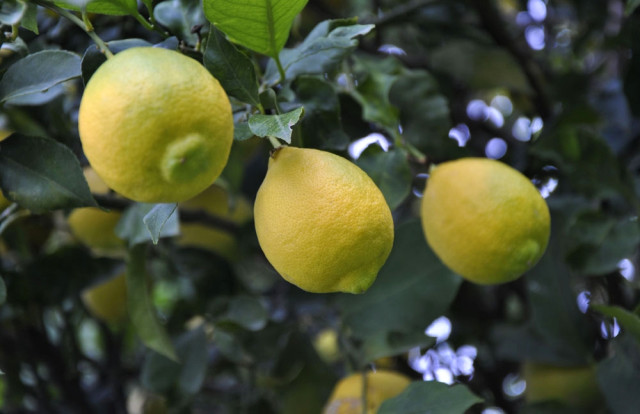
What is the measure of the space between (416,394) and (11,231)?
773 mm

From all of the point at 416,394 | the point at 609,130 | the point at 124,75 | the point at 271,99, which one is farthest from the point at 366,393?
the point at 609,130

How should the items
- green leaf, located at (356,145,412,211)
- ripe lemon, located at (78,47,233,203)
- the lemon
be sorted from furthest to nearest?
the lemon → green leaf, located at (356,145,412,211) → ripe lemon, located at (78,47,233,203)

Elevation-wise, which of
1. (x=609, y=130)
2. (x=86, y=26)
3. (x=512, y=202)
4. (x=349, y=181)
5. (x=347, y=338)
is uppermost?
(x=86, y=26)

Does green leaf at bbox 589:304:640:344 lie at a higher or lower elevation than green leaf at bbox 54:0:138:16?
lower

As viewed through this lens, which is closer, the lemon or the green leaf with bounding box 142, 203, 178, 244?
the green leaf with bounding box 142, 203, 178, 244

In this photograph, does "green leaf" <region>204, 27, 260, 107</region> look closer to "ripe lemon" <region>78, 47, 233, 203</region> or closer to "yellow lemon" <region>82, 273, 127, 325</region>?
"ripe lemon" <region>78, 47, 233, 203</region>

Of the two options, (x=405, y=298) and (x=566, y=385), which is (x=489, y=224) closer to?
(x=405, y=298)

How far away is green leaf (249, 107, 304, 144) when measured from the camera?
60cm

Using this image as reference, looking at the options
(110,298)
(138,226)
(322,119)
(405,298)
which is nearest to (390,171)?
(322,119)

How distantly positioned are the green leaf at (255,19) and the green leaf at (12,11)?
0.20m

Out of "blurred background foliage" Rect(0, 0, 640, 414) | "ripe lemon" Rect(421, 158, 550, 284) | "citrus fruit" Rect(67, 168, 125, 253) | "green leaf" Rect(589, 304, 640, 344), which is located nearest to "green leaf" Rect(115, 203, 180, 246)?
"blurred background foliage" Rect(0, 0, 640, 414)

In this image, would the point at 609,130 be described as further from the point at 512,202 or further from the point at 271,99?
the point at 271,99

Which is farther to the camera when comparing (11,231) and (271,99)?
(11,231)

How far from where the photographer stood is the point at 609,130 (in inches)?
58.2
